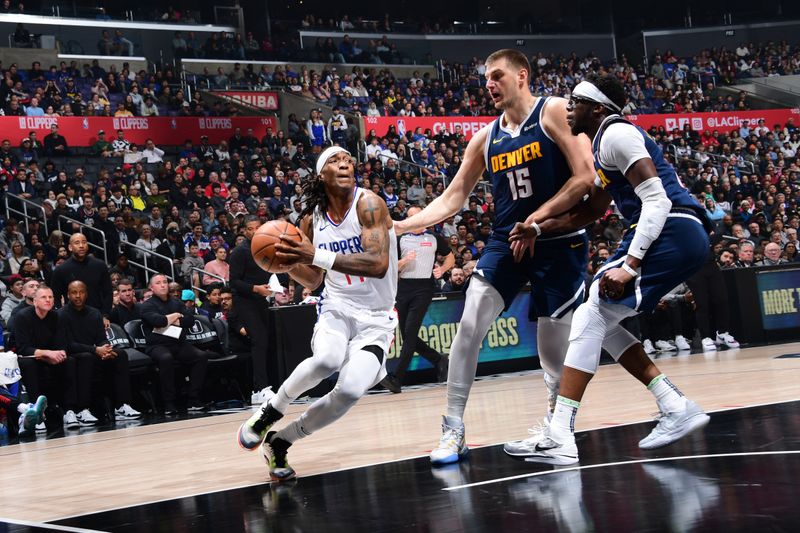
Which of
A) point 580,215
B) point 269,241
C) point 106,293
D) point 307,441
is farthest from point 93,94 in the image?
point 580,215

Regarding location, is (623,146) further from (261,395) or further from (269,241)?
(261,395)

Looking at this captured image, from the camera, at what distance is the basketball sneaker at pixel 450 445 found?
5.27 m

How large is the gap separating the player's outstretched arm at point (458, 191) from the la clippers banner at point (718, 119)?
23.7 meters

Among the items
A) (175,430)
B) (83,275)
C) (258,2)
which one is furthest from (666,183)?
(258,2)

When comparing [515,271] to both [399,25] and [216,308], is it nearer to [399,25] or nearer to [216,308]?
[216,308]

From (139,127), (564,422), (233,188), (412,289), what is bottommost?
(564,422)

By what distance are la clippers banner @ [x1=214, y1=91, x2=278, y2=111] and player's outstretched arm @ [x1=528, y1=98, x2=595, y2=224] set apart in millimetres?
21563

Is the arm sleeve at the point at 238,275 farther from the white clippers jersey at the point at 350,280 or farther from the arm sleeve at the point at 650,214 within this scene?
the arm sleeve at the point at 650,214

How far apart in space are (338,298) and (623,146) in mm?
1783

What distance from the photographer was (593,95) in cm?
515

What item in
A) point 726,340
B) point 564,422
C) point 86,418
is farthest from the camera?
point 726,340

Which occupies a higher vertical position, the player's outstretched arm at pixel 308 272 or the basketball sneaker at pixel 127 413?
the player's outstretched arm at pixel 308 272

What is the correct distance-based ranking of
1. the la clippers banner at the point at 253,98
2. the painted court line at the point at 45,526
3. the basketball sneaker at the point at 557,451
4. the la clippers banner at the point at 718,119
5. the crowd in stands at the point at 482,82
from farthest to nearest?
the la clippers banner at the point at 718,119
the crowd in stands at the point at 482,82
the la clippers banner at the point at 253,98
the basketball sneaker at the point at 557,451
the painted court line at the point at 45,526

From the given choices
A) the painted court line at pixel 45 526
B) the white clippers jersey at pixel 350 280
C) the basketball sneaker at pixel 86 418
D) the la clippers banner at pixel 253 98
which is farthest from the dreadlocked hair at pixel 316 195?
the la clippers banner at pixel 253 98
